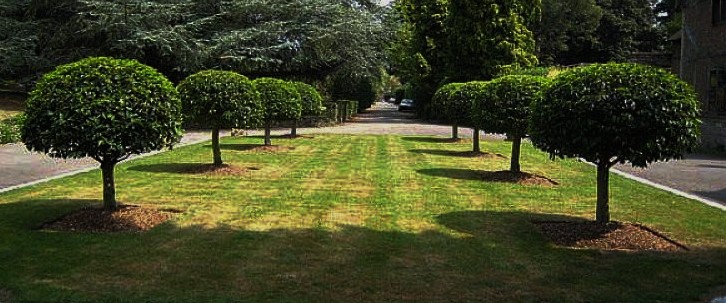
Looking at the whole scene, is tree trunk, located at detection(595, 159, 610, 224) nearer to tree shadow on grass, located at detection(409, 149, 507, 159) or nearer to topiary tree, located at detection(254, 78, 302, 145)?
tree shadow on grass, located at detection(409, 149, 507, 159)

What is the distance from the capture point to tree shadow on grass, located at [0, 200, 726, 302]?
5262mm

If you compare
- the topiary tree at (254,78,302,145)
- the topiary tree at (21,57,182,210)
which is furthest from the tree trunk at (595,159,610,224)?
the topiary tree at (254,78,302,145)

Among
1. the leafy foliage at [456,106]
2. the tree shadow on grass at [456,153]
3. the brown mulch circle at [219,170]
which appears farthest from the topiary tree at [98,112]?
the leafy foliage at [456,106]

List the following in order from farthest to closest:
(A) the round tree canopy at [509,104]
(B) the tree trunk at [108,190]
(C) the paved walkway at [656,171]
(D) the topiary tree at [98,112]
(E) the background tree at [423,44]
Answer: (E) the background tree at [423,44]
(A) the round tree canopy at [509,104]
(C) the paved walkway at [656,171]
(B) the tree trunk at [108,190]
(D) the topiary tree at [98,112]

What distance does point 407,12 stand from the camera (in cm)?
3944

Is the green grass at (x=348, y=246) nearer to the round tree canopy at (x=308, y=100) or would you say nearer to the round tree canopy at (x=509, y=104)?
the round tree canopy at (x=509, y=104)

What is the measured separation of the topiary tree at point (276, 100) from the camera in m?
18.3

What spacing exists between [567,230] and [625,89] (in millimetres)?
1832

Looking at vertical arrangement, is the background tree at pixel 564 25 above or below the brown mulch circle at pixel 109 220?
above

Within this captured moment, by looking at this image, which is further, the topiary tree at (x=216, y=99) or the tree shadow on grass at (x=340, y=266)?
the topiary tree at (x=216, y=99)

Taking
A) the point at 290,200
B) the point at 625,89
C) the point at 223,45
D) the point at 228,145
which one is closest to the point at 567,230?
the point at 625,89

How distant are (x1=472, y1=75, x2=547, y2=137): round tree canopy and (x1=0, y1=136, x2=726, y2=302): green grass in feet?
4.25

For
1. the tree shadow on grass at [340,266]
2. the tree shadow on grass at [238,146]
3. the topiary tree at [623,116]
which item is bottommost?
the tree shadow on grass at [340,266]

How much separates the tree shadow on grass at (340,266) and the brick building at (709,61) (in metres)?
16.6
